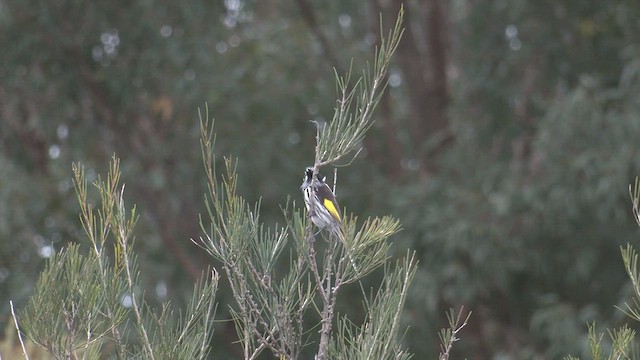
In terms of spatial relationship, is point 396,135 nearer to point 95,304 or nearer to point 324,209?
point 324,209

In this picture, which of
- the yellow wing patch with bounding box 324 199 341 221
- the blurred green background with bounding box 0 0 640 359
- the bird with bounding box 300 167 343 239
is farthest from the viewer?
the blurred green background with bounding box 0 0 640 359

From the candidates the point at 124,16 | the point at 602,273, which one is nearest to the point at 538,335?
the point at 602,273

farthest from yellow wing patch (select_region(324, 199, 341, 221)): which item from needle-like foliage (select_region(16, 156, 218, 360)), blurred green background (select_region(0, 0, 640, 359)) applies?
blurred green background (select_region(0, 0, 640, 359))

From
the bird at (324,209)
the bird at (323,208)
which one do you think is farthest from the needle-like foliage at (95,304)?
the bird at (324,209)

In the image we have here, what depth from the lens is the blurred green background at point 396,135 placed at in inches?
387

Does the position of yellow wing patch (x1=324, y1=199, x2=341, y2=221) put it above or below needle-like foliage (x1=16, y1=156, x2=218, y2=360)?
below

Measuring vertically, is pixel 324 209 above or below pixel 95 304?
below

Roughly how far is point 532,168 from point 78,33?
4.30 metres

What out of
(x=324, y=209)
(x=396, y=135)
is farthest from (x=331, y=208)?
(x=396, y=135)

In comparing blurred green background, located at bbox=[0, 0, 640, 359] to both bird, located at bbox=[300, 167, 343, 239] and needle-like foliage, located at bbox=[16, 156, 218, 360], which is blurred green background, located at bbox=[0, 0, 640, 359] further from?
needle-like foliage, located at bbox=[16, 156, 218, 360]

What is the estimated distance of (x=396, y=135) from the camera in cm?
1212

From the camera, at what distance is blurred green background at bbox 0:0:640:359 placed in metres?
9.82

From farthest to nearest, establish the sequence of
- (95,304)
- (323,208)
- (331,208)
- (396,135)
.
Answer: (396,135) → (331,208) → (323,208) → (95,304)

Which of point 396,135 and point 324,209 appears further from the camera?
point 396,135
